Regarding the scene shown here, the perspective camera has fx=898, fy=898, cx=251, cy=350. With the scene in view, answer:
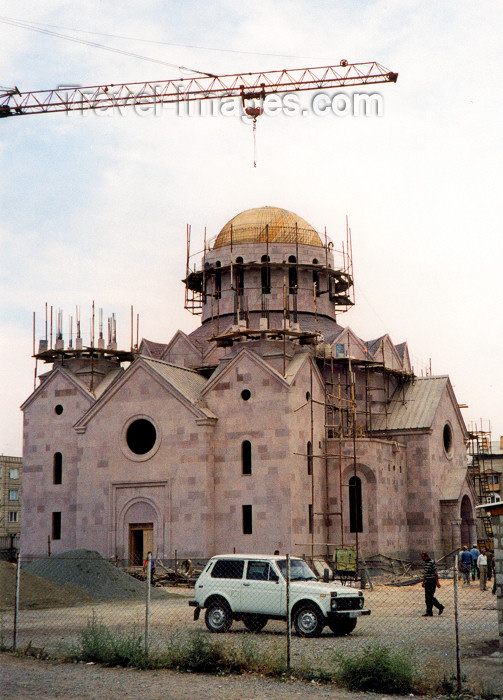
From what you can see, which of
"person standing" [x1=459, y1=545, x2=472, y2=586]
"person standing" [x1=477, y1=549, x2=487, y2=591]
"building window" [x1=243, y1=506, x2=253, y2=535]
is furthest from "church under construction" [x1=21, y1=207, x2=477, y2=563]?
"person standing" [x1=477, y1=549, x2=487, y2=591]

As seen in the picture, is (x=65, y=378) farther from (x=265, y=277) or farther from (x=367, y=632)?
(x=367, y=632)

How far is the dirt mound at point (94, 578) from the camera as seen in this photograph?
35.8 metres

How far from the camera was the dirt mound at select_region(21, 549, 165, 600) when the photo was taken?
35.8 meters

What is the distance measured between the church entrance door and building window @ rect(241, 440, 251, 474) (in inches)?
219

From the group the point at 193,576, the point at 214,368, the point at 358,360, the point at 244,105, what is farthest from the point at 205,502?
the point at 244,105

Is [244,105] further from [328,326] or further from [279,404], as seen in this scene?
[279,404]

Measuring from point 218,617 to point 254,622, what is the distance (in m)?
0.91

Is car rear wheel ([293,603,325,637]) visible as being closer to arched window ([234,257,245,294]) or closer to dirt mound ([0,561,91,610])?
dirt mound ([0,561,91,610])

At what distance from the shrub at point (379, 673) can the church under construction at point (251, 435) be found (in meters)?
27.0

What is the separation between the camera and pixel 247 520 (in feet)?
142

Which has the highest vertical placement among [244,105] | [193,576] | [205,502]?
[244,105]

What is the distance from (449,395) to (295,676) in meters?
39.9

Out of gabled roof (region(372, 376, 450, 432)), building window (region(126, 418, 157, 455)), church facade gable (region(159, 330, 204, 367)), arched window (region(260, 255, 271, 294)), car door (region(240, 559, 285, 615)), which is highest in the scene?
arched window (region(260, 255, 271, 294))

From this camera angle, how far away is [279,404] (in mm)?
43500
